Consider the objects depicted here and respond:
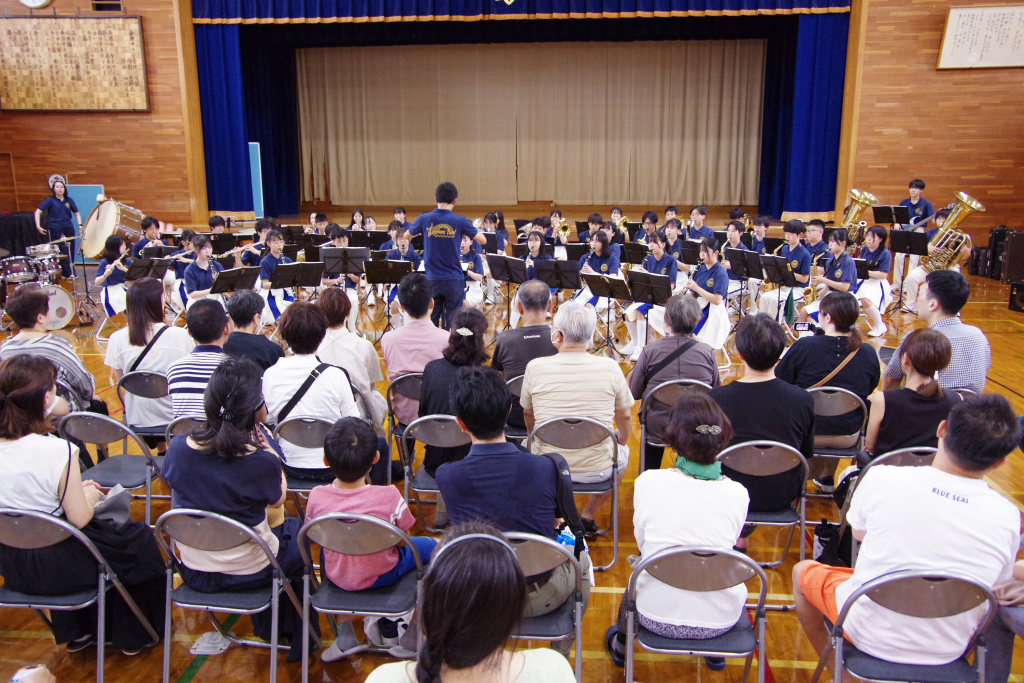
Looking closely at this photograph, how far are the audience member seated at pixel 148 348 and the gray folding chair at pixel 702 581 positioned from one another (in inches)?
120

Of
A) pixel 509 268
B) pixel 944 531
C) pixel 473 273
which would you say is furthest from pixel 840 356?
pixel 473 273

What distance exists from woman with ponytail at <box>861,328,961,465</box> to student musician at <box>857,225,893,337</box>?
15.4 ft

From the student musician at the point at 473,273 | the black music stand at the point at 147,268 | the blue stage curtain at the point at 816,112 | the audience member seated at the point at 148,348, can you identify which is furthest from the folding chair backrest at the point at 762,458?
the blue stage curtain at the point at 816,112

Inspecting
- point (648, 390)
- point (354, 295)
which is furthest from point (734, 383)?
Result: point (354, 295)

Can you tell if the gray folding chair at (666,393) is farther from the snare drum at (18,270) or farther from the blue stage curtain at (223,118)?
the blue stage curtain at (223,118)

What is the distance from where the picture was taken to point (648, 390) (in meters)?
4.14

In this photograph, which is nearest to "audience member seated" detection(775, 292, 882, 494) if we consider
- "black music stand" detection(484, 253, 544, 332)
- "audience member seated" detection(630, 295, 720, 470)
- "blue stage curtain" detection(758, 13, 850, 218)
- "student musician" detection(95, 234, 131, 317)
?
"audience member seated" detection(630, 295, 720, 470)

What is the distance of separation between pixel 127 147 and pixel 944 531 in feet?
48.2

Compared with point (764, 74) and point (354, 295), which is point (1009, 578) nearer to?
point (354, 295)

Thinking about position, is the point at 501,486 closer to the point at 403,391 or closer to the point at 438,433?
the point at 438,433

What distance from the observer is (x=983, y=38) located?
12133 millimetres

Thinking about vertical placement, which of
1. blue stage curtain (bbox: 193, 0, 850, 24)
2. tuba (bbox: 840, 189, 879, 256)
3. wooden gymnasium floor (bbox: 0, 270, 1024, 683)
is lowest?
wooden gymnasium floor (bbox: 0, 270, 1024, 683)

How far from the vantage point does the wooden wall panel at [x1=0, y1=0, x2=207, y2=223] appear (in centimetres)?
1329

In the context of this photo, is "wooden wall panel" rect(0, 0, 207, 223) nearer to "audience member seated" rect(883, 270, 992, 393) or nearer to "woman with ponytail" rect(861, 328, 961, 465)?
"audience member seated" rect(883, 270, 992, 393)
